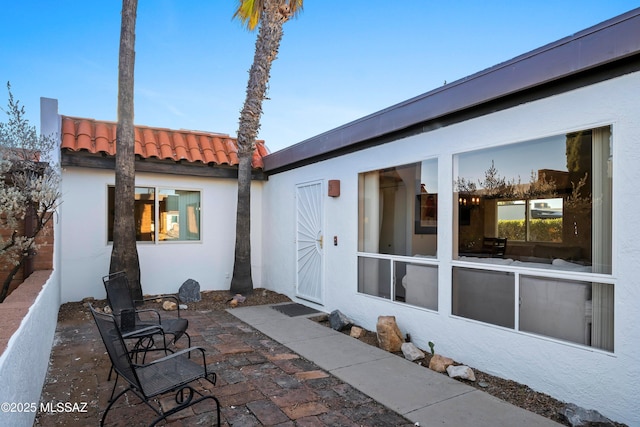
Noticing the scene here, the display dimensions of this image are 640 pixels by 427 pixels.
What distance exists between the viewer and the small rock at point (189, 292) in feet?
25.4

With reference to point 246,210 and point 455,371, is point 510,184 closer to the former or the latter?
point 455,371

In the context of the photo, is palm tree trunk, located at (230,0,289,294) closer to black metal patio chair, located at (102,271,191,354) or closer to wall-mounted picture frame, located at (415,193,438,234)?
black metal patio chair, located at (102,271,191,354)

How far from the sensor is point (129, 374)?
2758 millimetres

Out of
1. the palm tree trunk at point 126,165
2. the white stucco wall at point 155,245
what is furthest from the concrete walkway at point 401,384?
the white stucco wall at point 155,245

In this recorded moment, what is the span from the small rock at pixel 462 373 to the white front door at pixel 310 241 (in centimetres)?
326

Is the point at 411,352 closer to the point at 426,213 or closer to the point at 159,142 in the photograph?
the point at 426,213

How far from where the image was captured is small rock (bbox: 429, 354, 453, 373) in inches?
165

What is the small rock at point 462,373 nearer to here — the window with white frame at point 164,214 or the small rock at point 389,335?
the small rock at point 389,335

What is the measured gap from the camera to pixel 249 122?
7.92 m

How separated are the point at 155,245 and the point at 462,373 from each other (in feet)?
22.2

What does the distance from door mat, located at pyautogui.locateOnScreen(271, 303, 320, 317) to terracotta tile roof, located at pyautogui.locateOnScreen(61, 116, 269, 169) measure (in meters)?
3.47

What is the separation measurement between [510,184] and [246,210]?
17.8 feet

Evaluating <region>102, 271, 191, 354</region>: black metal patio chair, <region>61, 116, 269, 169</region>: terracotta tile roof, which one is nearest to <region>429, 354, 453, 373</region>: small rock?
<region>102, 271, 191, 354</region>: black metal patio chair

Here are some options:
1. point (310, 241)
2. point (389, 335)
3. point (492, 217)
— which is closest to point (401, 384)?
point (389, 335)
